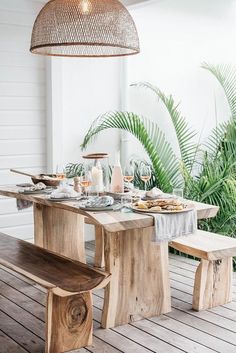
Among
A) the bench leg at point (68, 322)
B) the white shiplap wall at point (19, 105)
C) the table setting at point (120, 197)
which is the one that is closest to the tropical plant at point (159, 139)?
the white shiplap wall at point (19, 105)

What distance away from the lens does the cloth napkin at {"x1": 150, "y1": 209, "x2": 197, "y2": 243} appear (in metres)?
3.38

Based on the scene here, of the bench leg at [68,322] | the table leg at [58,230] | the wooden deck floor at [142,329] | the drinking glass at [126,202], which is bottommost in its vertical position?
the wooden deck floor at [142,329]

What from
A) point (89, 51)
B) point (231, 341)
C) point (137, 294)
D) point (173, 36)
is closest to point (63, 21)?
point (89, 51)

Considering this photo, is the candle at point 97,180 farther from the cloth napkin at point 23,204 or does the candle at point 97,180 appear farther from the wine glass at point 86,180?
the cloth napkin at point 23,204

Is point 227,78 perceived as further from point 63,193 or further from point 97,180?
point 63,193

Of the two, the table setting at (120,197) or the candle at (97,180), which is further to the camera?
the candle at (97,180)

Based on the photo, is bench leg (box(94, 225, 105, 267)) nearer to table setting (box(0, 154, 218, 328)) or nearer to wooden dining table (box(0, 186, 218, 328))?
table setting (box(0, 154, 218, 328))

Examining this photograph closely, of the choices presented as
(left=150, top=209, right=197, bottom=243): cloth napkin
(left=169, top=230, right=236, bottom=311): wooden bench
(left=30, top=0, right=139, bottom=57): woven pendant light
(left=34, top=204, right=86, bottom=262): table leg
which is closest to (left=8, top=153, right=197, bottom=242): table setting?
(left=150, top=209, right=197, bottom=243): cloth napkin

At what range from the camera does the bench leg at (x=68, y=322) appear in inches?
129

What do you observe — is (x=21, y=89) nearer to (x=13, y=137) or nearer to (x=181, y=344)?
(x=13, y=137)

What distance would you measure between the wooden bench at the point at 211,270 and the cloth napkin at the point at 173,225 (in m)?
0.36

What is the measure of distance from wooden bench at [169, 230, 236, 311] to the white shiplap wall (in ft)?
6.99

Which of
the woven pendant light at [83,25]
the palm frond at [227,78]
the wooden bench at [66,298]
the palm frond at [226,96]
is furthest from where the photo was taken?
the palm frond at [227,78]

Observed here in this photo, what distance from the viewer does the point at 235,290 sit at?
14.5 ft
